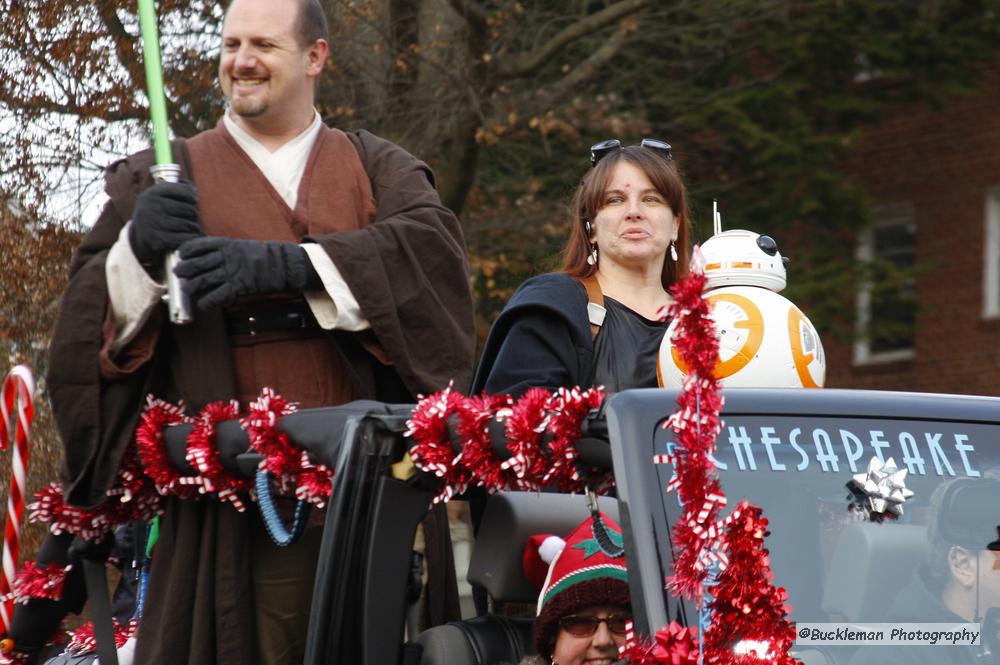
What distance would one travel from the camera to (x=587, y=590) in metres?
3.08

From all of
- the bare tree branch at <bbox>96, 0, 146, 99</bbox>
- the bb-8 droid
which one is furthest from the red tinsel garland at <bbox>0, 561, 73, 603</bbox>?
the bare tree branch at <bbox>96, 0, 146, 99</bbox>

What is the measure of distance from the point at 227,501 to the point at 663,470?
54.9 inches

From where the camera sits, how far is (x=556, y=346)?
3.93m

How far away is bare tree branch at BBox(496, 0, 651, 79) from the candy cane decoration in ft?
22.6

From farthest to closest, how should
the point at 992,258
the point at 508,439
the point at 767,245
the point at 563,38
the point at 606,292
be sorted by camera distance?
the point at 992,258 → the point at 563,38 → the point at 606,292 → the point at 767,245 → the point at 508,439

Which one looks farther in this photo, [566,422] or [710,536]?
[566,422]

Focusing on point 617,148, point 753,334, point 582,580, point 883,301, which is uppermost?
point 883,301

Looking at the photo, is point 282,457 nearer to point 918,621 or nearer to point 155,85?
point 155,85

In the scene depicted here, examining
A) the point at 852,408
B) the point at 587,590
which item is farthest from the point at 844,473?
the point at 587,590

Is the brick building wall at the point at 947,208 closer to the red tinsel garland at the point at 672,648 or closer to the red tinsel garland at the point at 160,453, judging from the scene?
the red tinsel garland at the point at 160,453

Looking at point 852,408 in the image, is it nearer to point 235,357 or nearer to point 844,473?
point 844,473

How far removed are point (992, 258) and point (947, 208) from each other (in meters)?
0.74

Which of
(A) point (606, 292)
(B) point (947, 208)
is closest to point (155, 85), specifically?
(A) point (606, 292)

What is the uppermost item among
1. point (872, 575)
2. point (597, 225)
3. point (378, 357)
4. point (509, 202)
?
point (509, 202)
